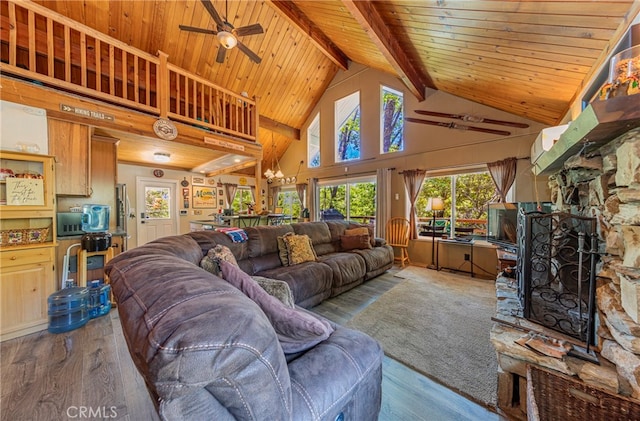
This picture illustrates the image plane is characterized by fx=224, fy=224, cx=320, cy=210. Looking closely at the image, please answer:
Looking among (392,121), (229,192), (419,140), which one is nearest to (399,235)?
(419,140)

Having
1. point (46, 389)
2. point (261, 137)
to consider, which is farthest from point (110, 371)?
point (261, 137)

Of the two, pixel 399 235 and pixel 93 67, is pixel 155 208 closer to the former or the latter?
pixel 93 67

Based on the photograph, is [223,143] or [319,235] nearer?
[319,235]

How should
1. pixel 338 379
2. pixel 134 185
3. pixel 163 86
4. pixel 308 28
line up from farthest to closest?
1. pixel 134 185
2. pixel 308 28
3. pixel 163 86
4. pixel 338 379

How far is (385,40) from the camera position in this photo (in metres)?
2.93

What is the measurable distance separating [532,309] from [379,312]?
1339 mm

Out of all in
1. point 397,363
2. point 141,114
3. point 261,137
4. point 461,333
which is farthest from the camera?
point 261,137

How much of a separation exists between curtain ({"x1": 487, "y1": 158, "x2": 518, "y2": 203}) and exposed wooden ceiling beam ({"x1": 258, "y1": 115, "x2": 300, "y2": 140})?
5.22 meters

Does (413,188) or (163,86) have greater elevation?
(163,86)

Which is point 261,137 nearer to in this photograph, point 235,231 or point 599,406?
point 235,231

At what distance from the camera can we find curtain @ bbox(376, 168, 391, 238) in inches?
201

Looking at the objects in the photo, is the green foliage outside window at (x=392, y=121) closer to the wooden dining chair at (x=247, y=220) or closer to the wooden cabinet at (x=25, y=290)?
the wooden dining chair at (x=247, y=220)

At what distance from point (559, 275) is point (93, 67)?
6358mm

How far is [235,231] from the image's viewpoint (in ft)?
8.94
